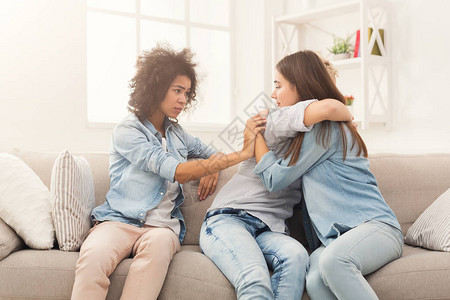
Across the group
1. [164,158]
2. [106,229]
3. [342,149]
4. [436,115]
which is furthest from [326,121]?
[436,115]

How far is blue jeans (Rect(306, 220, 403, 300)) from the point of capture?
1.49m

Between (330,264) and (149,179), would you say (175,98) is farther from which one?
(330,264)

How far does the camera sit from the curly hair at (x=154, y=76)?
6.59 ft

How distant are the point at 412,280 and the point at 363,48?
84.0 inches

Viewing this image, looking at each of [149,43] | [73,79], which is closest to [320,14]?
[149,43]

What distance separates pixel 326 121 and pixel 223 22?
2.85 meters

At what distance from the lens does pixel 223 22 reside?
445 cm

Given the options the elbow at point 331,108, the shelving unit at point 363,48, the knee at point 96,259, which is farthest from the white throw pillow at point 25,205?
the shelving unit at point 363,48

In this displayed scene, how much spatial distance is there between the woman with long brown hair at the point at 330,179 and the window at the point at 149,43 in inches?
71.0

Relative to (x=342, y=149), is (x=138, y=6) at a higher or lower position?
higher

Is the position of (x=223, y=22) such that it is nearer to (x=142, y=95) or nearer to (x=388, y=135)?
(x=388, y=135)

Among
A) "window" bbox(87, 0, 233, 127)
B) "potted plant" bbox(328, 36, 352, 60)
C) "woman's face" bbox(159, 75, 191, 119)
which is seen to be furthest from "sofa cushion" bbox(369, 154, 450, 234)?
"window" bbox(87, 0, 233, 127)

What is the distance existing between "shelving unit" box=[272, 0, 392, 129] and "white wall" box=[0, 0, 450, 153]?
7cm

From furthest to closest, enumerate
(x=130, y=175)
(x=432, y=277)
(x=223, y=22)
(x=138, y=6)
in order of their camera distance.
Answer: (x=223, y=22)
(x=138, y=6)
(x=130, y=175)
(x=432, y=277)
